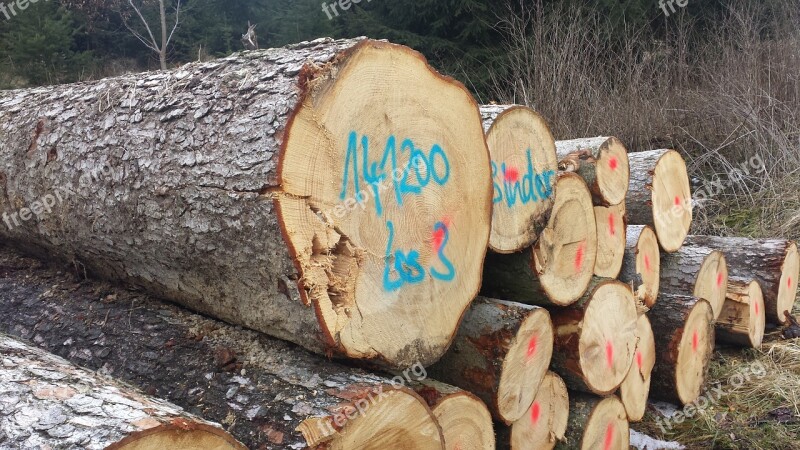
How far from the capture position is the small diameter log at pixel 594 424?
8.07 ft

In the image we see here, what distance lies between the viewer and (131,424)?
1.04 m

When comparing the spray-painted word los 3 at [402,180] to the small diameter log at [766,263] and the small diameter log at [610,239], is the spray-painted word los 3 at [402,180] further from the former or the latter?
the small diameter log at [766,263]

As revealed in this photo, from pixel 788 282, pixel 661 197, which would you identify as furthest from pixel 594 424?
pixel 788 282

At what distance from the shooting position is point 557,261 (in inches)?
93.4

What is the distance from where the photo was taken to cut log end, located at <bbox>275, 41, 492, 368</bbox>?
1443mm

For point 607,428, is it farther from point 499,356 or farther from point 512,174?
point 512,174

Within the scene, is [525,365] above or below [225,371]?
below

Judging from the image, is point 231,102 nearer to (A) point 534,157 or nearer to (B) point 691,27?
(A) point 534,157

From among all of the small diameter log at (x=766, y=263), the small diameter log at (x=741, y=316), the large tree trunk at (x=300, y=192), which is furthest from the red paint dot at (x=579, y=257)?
the small diameter log at (x=741, y=316)

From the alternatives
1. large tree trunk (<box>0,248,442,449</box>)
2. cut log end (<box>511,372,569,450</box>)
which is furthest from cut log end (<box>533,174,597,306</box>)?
large tree trunk (<box>0,248,442,449</box>)

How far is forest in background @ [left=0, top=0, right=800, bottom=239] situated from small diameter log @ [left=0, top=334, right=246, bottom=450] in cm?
465

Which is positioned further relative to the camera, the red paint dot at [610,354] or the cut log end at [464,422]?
the red paint dot at [610,354]

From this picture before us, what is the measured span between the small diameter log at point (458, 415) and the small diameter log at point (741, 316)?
2.46m

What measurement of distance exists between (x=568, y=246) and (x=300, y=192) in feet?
4.55
